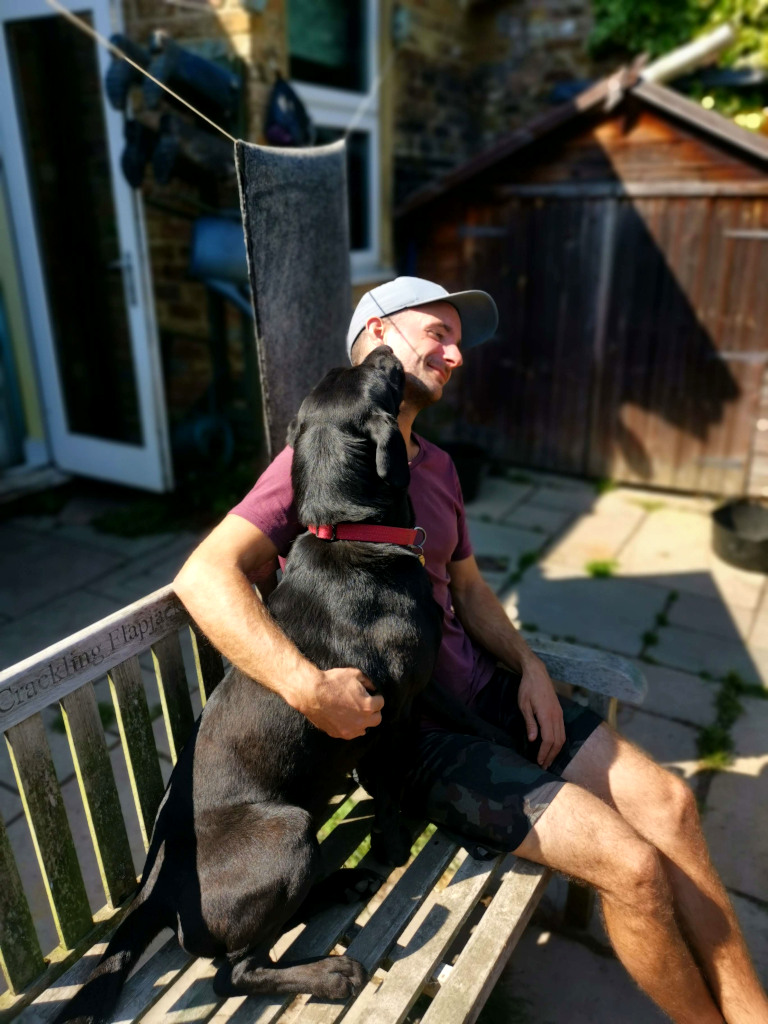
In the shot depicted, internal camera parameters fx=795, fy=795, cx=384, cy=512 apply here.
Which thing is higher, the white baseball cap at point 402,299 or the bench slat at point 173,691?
the white baseball cap at point 402,299

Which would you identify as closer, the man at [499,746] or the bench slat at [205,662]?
the man at [499,746]

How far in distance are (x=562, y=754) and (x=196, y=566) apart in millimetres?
1022

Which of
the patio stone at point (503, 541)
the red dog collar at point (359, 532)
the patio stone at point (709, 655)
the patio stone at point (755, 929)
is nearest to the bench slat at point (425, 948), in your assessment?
the red dog collar at point (359, 532)

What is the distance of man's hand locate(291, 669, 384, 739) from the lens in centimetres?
157

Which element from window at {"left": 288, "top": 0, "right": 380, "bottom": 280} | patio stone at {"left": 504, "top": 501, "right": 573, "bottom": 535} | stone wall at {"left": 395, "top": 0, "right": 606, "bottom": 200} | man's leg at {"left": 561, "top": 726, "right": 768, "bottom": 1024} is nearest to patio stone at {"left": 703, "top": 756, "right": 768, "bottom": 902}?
man's leg at {"left": 561, "top": 726, "right": 768, "bottom": 1024}

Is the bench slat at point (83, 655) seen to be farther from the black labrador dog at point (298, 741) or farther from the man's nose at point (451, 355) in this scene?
the man's nose at point (451, 355)

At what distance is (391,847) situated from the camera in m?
1.86

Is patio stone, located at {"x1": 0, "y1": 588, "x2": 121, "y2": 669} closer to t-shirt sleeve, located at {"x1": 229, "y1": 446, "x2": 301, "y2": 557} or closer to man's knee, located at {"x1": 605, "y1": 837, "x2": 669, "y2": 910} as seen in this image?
t-shirt sleeve, located at {"x1": 229, "y1": 446, "x2": 301, "y2": 557}

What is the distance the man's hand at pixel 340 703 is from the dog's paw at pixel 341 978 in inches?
17.4

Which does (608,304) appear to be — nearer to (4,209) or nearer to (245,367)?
(245,367)

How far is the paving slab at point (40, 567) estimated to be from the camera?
162 inches

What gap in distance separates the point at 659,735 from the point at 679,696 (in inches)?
12.8

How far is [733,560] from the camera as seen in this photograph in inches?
178

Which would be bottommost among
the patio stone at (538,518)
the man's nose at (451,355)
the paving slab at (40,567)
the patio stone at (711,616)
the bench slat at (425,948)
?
the patio stone at (711,616)
